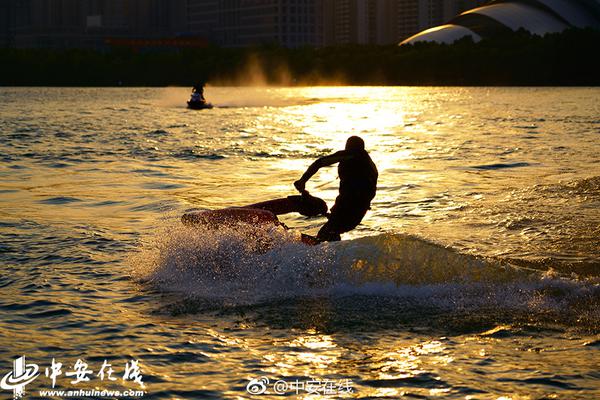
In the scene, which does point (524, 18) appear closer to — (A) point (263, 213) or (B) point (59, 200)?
(B) point (59, 200)

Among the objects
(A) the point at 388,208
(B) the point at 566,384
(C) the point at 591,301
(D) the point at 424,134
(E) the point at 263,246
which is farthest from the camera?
(D) the point at 424,134

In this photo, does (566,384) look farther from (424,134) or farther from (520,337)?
(424,134)

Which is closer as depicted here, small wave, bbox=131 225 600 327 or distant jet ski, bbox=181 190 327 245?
small wave, bbox=131 225 600 327

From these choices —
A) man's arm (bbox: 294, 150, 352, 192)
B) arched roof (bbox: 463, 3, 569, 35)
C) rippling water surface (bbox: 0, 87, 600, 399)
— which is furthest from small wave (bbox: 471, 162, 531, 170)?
arched roof (bbox: 463, 3, 569, 35)

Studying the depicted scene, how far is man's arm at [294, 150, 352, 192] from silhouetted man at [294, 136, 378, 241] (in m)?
0.02

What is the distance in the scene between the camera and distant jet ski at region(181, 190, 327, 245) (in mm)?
13336

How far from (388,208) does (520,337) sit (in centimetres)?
1054

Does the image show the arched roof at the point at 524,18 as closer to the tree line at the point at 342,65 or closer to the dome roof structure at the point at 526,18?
the dome roof structure at the point at 526,18

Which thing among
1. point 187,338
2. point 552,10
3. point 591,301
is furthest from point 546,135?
point 552,10

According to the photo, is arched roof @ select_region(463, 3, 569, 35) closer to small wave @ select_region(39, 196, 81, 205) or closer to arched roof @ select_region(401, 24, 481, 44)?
arched roof @ select_region(401, 24, 481, 44)

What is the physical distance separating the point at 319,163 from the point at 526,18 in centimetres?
12788

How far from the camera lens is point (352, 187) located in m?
13.3

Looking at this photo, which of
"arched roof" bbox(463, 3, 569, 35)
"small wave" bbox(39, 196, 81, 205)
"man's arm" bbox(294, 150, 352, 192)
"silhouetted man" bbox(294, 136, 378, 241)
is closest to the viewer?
"man's arm" bbox(294, 150, 352, 192)

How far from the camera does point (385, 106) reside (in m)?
78.8
